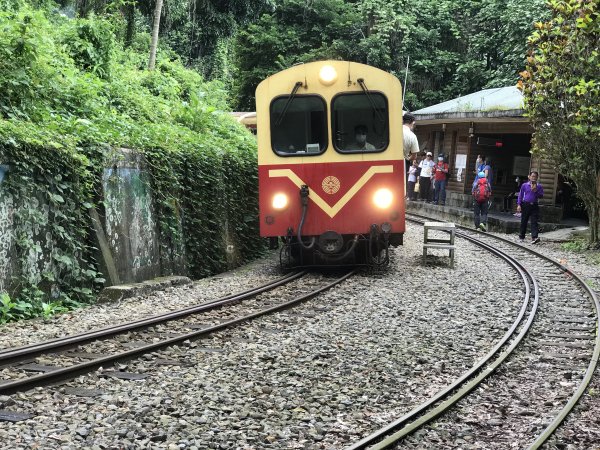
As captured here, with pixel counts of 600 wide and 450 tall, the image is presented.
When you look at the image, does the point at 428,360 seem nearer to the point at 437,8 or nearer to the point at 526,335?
the point at 526,335

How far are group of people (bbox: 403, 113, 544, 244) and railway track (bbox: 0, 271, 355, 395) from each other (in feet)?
12.8

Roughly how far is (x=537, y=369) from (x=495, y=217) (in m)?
14.4

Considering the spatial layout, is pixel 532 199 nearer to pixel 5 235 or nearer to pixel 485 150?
pixel 485 150

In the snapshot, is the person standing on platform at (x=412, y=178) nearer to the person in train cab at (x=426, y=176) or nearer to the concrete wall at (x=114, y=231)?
the person in train cab at (x=426, y=176)

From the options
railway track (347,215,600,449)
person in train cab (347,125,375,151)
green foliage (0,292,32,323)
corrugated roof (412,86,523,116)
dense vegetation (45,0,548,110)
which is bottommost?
railway track (347,215,600,449)

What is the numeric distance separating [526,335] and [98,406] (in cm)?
447

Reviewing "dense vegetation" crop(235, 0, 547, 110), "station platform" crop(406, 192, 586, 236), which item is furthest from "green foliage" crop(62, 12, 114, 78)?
"dense vegetation" crop(235, 0, 547, 110)

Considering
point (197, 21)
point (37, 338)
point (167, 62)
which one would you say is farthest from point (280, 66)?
point (37, 338)

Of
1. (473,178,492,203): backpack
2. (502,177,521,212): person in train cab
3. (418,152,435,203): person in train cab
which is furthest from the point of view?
(418,152,435,203): person in train cab

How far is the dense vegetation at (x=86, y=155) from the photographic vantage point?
302 inches

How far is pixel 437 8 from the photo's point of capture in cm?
3478

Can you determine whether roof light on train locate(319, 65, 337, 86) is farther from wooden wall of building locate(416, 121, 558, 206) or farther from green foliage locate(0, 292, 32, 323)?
wooden wall of building locate(416, 121, 558, 206)

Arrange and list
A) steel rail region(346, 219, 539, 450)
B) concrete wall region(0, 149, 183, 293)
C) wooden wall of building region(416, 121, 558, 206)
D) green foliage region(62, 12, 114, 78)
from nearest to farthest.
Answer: steel rail region(346, 219, 539, 450)
concrete wall region(0, 149, 183, 293)
green foliage region(62, 12, 114, 78)
wooden wall of building region(416, 121, 558, 206)

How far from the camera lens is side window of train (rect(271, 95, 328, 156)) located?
34.4 feet
